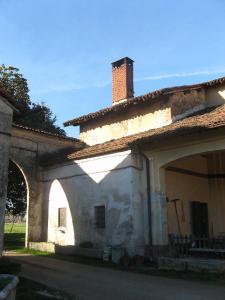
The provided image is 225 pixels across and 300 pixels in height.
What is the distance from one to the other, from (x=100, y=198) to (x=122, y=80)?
327 inches

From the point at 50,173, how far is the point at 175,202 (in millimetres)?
5864

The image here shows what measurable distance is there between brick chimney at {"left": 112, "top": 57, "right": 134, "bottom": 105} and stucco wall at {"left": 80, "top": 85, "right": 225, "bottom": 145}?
191 centimetres

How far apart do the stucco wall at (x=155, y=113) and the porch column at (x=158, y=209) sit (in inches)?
129

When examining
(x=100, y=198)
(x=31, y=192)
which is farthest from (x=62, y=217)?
(x=100, y=198)

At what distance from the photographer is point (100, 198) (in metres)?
14.4

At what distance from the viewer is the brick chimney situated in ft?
65.7

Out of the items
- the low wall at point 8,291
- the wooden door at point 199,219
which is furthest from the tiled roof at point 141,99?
the low wall at point 8,291

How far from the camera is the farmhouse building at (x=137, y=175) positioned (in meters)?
12.9

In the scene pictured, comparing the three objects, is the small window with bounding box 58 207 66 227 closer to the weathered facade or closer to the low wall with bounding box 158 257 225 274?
the low wall with bounding box 158 257 225 274

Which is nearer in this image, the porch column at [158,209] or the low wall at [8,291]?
the low wall at [8,291]

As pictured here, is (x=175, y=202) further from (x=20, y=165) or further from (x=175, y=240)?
(x=20, y=165)

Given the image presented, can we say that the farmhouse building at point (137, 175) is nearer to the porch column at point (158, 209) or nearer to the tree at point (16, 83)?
the porch column at point (158, 209)

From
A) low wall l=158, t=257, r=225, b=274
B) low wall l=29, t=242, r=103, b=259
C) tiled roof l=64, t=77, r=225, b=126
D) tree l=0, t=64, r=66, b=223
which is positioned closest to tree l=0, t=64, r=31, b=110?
tree l=0, t=64, r=66, b=223

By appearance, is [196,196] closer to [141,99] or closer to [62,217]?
[141,99]
